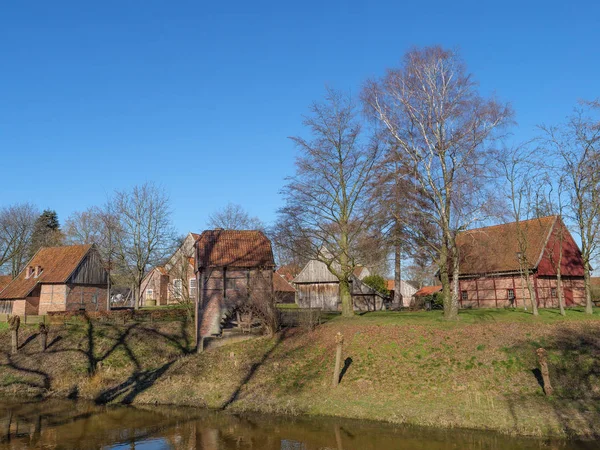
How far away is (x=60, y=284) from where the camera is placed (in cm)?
3975

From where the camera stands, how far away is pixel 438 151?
23562mm

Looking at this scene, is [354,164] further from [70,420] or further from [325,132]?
[70,420]

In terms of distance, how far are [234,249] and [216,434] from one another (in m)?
15.4

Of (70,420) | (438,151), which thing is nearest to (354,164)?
(438,151)

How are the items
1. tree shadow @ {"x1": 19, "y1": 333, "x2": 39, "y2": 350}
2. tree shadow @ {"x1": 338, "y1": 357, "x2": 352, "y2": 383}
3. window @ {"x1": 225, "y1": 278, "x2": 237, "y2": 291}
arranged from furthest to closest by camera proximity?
window @ {"x1": 225, "y1": 278, "x2": 237, "y2": 291}, tree shadow @ {"x1": 19, "y1": 333, "x2": 39, "y2": 350}, tree shadow @ {"x1": 338, "y1": 357, "x2": 352, "y2": 383}

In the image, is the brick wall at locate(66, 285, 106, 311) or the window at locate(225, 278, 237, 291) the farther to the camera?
the brick wall at locate(66, 285, 106, 311)

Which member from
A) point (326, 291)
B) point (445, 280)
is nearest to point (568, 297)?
point (445, 280)

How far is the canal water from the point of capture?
49.2 feet

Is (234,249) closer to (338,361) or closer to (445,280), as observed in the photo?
(338,361)

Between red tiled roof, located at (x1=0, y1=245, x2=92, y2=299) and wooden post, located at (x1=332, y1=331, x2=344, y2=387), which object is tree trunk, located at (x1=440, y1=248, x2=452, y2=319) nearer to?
wooden post, located at (x1=332, y1=331, x2=344, y2=387)

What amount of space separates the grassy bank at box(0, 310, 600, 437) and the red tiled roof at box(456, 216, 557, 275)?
10732 mm

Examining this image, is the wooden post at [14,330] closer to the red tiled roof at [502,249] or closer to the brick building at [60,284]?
the brick building at [60,284]

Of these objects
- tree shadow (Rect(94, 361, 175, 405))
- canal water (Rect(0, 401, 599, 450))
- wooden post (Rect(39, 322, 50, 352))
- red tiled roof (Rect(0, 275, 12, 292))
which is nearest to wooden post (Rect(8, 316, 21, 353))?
wooden post (Rect(39, 322, 50, 352))

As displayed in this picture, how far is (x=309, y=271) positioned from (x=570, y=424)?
28534mm
